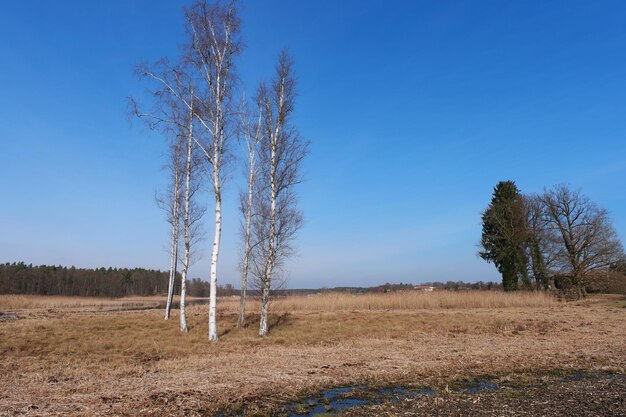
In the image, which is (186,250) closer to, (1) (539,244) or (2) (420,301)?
(2) (420,301)

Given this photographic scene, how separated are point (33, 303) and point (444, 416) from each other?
5503cm

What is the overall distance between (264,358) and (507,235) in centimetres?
3583

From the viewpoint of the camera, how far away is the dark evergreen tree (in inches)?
1549

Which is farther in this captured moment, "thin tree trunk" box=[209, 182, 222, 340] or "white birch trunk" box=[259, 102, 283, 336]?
Answer: "white birch trunk" box=[259, 102, 283, 336]

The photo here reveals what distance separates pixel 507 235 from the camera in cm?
3984

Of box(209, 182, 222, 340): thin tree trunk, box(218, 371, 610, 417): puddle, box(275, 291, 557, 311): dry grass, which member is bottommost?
box(218, 371, 610, 417): puddle

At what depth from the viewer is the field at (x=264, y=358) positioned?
658 centimetres

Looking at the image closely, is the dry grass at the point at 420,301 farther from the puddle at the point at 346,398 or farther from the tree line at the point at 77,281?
the tree line at the point at 77,281

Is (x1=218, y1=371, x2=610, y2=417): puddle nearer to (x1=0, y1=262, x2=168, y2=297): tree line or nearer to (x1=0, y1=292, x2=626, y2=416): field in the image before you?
(x1=0, y1=292, x2=626, y2=416): field

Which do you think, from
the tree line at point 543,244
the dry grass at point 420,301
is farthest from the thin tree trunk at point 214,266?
the tree line at point 543,244

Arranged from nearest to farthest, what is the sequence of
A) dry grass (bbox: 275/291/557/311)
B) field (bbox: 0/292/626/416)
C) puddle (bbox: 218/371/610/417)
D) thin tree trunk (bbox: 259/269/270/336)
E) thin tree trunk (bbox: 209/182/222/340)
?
puddle (bbox: 218/371/610/417) → field (bbox: 0/292/626/416) → thin tree trunk (bbox: 209/182/222/340) → thin tree trunk (bbox: 259/269/270/336) → dry grass (bbox: 275/291/557/311)

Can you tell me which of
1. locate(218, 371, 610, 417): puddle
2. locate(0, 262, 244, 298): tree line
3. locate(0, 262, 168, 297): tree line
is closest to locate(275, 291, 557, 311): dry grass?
locate(218, 371, 610, 417): puddle

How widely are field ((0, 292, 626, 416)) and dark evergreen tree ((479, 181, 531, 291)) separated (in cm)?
1934

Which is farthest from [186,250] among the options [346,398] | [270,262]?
[346,398]
